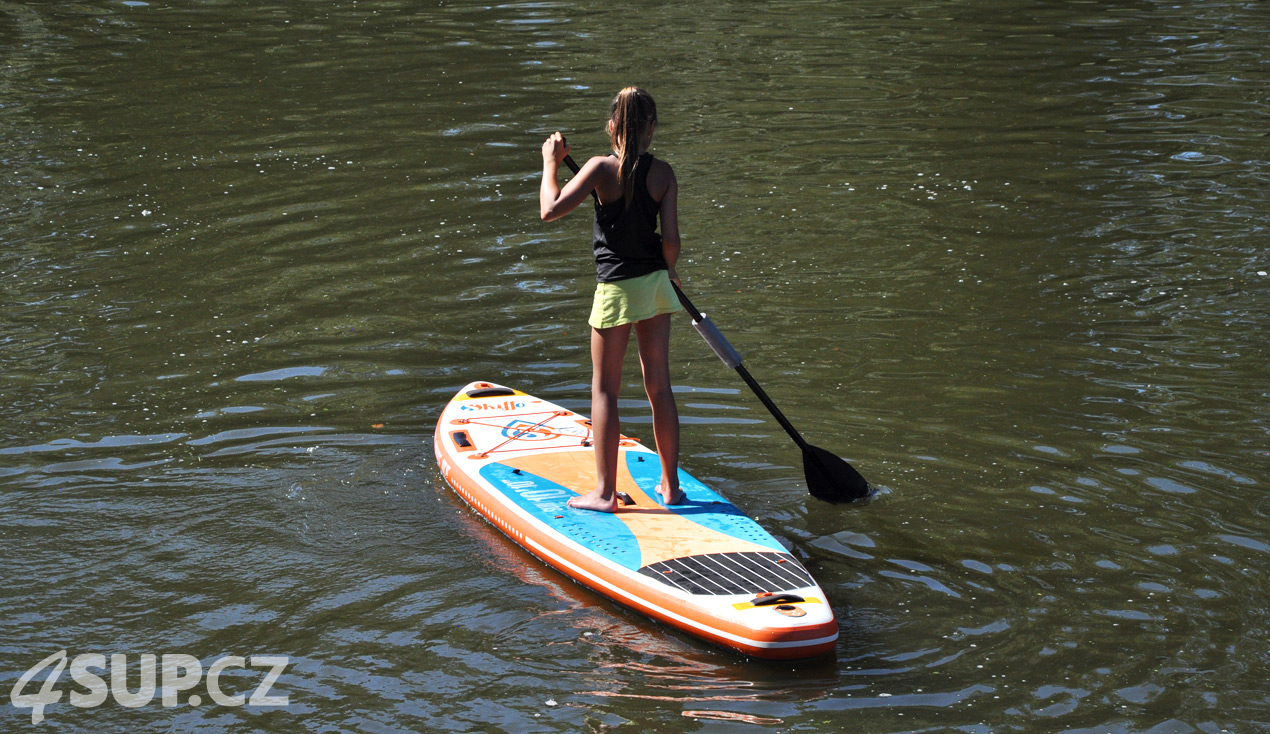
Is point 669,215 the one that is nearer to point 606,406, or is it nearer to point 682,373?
point 606,406

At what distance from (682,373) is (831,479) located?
173 cm

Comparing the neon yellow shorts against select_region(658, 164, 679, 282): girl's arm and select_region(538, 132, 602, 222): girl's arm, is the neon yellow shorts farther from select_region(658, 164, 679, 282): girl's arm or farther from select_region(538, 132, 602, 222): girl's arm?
select_region(538, 132, 602, 222): girl's arm

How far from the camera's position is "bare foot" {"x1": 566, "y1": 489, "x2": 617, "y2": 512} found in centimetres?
537

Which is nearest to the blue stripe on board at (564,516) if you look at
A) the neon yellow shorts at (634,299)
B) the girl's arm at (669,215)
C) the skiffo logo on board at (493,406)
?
the skiffo logo on board at (493,406)

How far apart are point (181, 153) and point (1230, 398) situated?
9.66 metres

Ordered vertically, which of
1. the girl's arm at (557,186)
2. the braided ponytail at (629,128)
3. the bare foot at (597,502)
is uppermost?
the braided ponytail at (629,128)

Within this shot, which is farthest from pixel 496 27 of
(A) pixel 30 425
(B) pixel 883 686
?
(B) pixel 883 686

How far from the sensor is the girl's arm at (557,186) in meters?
4.88

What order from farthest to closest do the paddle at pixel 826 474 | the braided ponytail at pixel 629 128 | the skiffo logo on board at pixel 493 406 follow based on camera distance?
the skiffo logo on board at pixel 493 406 → the paddle at pixel 826 474 → the braided ponytail at pixel 629 128

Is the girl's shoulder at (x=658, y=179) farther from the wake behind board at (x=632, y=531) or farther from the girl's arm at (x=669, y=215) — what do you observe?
the wake behind board at (x=632, y=531)

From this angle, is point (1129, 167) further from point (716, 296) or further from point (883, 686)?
point (883, 686)

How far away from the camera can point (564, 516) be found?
17.5ft

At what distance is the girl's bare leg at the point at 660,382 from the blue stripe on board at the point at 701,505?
199 millimetres

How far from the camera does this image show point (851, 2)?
18.9m
